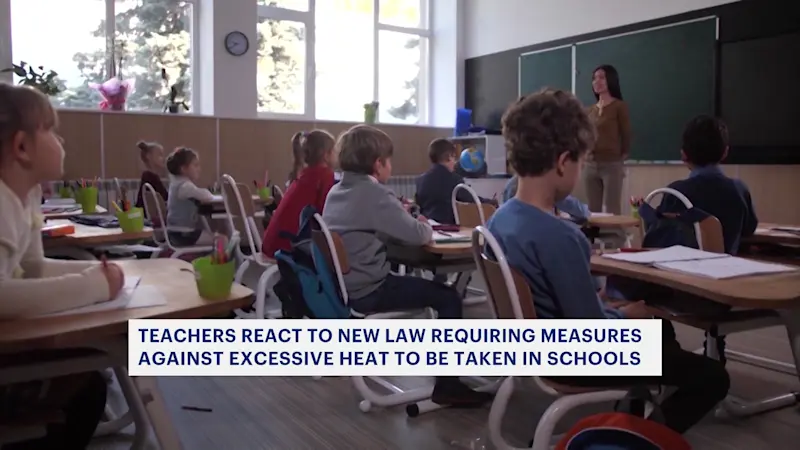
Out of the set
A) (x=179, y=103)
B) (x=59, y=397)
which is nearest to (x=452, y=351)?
(x=59, y=397)

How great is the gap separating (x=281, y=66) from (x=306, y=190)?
16.1ft

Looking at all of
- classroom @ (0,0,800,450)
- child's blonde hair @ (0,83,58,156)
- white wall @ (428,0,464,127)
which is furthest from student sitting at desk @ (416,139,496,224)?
white wall @ (428,0,464,127)

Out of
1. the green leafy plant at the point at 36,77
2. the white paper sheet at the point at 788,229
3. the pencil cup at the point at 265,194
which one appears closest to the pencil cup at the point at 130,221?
the white paper sheet at the point at 788,229

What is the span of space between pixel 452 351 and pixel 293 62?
6612 mm

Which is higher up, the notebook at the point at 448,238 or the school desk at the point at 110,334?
the notebook at the point at 448,238

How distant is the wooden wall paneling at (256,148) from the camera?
22.8 feet

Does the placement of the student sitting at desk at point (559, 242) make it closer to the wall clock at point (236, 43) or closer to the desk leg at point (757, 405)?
the desk leg at point (757, 405)

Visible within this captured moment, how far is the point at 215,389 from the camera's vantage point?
2732mm

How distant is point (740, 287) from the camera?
4.80 feet

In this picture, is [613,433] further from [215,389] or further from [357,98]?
[357,98]

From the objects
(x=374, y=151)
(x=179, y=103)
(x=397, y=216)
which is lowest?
(x=397, y=216)

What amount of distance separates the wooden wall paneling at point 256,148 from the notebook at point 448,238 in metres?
4.71

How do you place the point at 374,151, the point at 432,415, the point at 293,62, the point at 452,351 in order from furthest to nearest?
1. the point at 293,62
2. the point at 374,151
3. the point at 432,415
4. the point at 452,351

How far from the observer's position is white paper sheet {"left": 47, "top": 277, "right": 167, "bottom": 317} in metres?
1.16
